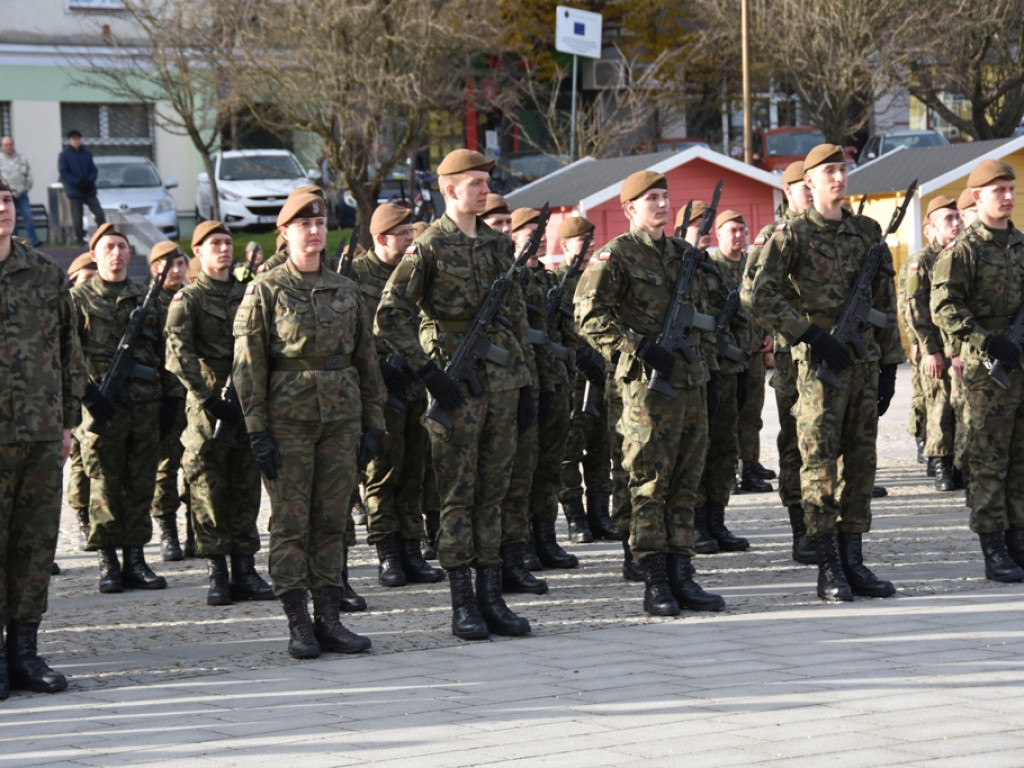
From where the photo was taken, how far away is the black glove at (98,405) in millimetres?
9773

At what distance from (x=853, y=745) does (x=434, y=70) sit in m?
24.6

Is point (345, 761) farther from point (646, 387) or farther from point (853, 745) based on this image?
point (646, 387)

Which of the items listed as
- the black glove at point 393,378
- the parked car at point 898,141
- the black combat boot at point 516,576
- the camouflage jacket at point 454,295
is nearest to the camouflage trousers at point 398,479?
the black glove at point 393,378

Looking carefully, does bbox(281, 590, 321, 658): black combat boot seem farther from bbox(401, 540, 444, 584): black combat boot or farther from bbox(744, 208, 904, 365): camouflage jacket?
bbox(744, 208, 904, 365): camouflage jacket

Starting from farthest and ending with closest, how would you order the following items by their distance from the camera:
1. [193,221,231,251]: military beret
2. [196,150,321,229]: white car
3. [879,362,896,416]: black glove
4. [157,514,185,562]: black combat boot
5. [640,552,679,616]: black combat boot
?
[196,150,321,229]: white car
[157,514,185,562]: black combat boot
[193,221,231,251]: military beret
[879,362,896,416]: black glove
[640,552,679,616]: black combat boot

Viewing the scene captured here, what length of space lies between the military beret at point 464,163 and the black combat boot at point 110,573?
3.58 metres

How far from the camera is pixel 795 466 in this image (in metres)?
10.8

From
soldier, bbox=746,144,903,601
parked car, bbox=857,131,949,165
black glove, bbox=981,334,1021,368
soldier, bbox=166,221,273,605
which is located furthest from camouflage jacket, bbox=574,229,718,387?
parked car, bbox=857,131,949,165

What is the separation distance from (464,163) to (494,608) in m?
2.17

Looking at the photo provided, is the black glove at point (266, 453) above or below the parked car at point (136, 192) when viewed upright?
below

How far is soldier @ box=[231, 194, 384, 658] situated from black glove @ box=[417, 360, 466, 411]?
1.08 ft

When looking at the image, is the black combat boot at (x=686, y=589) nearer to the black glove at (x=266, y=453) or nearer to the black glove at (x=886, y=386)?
the black glove at (x=886, y=386)

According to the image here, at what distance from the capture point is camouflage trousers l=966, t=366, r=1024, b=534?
933cm

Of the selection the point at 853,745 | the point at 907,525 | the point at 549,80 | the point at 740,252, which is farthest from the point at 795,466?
the point at 549,80
